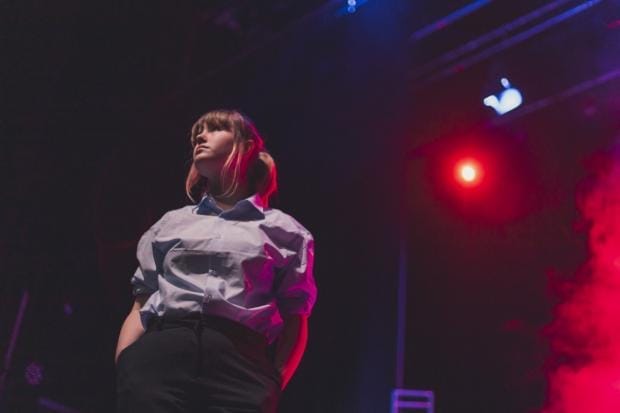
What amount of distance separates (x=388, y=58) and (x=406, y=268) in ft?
7.83

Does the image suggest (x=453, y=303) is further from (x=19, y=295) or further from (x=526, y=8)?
(x=19, y=295)

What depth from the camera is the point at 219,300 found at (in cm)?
123

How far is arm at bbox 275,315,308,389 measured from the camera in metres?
1.34

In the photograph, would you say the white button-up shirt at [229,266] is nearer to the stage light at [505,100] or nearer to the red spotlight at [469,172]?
the stage light at [505,100]

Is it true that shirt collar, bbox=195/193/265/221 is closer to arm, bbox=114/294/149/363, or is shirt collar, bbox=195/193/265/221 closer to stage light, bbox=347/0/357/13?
arm, bbox=114/294/149/363

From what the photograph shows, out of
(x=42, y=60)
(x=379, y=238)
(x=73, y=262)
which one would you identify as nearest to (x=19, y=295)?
(x=73, y=262)

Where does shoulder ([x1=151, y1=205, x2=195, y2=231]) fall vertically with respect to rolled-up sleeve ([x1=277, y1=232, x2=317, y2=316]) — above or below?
above

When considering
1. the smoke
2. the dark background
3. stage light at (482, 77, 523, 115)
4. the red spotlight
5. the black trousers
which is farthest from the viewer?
the red spotlight

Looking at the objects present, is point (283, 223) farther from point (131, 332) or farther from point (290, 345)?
point (131, 332)

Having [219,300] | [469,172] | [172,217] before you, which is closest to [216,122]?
[172,217]

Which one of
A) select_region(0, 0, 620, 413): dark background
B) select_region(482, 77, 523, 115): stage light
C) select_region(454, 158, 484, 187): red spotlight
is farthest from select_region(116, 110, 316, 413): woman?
select_region(454, 158, 484, 187): red spotlight

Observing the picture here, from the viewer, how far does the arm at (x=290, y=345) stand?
1342mm

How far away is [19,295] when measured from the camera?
305 cm

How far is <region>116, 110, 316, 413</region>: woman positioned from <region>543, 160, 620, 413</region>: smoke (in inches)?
132
